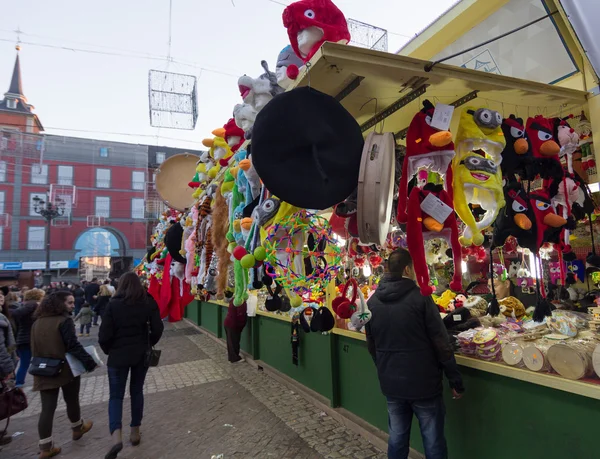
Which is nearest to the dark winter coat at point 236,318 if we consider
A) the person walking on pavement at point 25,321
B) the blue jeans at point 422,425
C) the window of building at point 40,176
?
the person walking on pavement at point 25,321

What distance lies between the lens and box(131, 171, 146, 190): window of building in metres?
31.2

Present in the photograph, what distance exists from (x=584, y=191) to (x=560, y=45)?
1172mm

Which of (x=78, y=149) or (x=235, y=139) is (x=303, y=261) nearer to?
(x=235, y=139)

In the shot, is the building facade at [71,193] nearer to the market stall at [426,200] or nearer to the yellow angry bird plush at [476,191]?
the market stall at [426,200]

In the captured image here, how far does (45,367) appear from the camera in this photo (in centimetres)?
346

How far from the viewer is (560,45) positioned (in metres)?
2.65

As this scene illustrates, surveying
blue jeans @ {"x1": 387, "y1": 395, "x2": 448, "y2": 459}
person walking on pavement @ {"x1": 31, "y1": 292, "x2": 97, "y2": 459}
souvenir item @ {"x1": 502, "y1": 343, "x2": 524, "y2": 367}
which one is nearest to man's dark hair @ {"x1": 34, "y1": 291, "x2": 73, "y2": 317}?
person walking on pavement @ {"x1": 31, "y1": 292, "x2": 97, "y2": 459}

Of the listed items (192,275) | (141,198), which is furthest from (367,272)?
(141,198)

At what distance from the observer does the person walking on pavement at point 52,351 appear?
3484 mm

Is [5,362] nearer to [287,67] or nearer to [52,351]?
[52,351]

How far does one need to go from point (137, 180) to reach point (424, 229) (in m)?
33.4

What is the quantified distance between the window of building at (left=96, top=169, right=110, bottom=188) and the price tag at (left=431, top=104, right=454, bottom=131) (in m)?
33.0

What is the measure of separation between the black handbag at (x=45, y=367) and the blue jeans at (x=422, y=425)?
10.2ft

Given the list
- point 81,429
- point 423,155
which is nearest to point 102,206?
point 81,429
